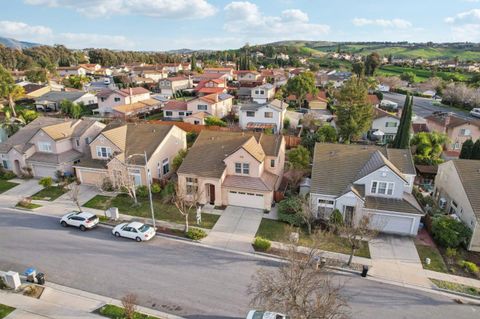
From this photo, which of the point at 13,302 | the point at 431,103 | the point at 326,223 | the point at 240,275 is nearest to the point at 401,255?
the point at 326,223

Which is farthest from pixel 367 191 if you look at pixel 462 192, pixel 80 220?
pixel 80 220

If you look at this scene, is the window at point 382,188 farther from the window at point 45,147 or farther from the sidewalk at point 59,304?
the window at point 45,147

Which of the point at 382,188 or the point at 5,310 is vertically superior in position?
the point at 382,188

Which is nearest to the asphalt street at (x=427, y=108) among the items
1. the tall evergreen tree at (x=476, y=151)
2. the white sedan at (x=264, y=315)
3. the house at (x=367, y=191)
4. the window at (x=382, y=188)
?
the tall evergreen tree at (x=476, y=151)

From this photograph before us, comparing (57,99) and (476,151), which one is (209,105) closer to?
(57,99)

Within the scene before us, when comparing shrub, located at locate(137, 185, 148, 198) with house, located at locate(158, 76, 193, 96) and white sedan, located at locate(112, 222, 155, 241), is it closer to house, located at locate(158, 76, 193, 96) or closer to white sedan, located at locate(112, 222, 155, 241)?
white sedan, located at locate(112, 222, 155, 241)

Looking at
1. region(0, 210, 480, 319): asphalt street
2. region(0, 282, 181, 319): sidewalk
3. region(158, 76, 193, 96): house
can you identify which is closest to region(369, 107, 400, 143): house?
region(0, 210, 480, 319): asphalt street

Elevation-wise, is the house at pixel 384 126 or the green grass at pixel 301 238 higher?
the house at pixel 384 126
